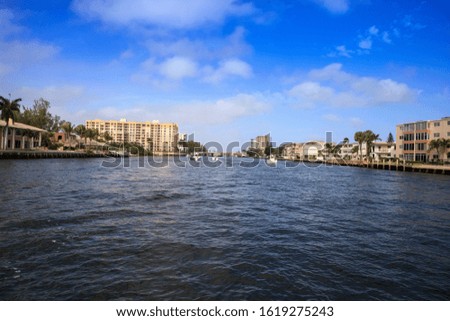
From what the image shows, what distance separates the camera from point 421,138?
8412 cm

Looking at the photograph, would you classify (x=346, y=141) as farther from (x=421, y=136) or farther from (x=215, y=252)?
(x=215, y=252)

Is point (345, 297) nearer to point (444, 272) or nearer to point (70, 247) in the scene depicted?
point (444, 272)

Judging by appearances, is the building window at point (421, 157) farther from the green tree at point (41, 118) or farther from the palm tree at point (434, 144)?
the green tree at point (41, 118)

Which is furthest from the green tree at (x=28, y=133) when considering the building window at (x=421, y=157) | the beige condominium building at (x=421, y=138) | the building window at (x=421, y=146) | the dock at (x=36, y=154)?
the building window at (x=421, y=157)

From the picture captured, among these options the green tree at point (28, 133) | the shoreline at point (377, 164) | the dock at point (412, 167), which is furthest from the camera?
the green tree at point (28, 133)

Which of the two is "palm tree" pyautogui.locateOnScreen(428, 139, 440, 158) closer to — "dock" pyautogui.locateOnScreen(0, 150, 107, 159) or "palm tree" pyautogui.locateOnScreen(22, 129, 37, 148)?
"dock" pyautogui.locateOnScreen(0, 150, 107, 159)

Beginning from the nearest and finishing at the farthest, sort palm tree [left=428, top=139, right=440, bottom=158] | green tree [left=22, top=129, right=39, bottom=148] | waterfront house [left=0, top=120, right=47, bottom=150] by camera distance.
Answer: palm tree [left=428, top=139, right=440, bottom=158] < waterfront house [left=0, top=120, right=47, bottom=150] < green tree [left=22, top=129, right=39, bottom=148]

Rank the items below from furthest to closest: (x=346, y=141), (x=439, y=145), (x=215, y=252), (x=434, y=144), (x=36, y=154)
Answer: (x=346, y=141)
(x=36, y=154)
(x=434, y=144)
(x=439, y=145)
(x=215, y=252)

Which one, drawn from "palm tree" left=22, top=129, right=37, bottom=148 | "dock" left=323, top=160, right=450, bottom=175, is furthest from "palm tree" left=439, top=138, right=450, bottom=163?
"palm tree" left=22, top=129, right=37, bottom=148

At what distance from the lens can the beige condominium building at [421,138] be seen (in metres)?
77.2

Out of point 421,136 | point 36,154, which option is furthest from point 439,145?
point 36,154

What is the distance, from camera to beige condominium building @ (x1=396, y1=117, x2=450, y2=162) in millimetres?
77194

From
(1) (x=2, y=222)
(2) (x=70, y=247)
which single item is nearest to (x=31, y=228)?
(1) (x=2, y=222)

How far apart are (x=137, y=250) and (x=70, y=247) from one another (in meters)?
2.66
